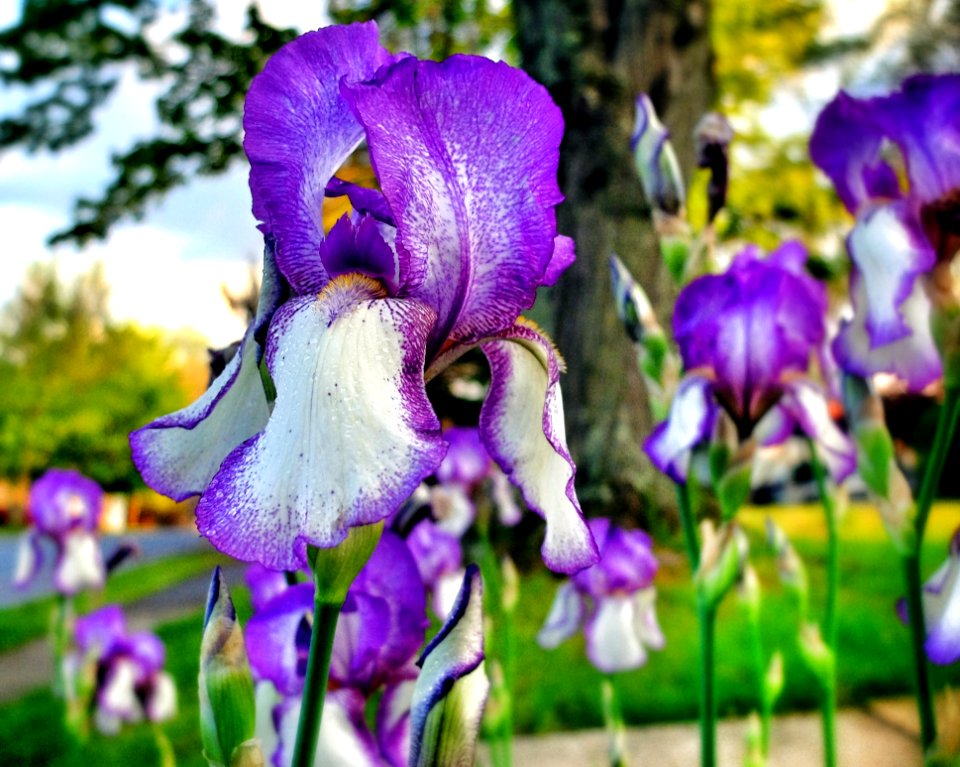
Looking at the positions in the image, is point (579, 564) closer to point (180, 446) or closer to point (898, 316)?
point (180, 446)

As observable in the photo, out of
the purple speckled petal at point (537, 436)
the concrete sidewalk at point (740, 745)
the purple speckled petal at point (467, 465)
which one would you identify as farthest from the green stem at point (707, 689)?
the concrete sidewalk at point (740, 745)

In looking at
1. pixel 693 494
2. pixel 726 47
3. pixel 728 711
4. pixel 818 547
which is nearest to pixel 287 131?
pixel 693 494

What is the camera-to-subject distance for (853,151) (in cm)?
82

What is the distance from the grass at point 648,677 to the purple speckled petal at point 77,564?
422 mm

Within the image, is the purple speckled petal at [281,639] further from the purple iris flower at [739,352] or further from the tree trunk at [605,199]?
the tree trunk at [605,199]

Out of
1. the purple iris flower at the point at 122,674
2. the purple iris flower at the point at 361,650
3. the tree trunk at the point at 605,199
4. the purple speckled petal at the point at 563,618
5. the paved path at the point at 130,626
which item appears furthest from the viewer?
A: the paved path at the point at 130,626

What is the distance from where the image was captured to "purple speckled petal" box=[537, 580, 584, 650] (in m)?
1.25

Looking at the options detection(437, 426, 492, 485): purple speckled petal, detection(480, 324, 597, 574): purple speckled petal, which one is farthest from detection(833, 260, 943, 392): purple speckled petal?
detection(437, 426, 492, 485): purple speckled petal

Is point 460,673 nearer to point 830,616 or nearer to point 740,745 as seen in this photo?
point 830,616

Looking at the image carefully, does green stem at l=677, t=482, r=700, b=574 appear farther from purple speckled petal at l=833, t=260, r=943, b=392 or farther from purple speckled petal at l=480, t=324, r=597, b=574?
purple speckled petal at l=480, t=324, r=597, b=574

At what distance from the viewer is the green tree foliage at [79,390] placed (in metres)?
17.0

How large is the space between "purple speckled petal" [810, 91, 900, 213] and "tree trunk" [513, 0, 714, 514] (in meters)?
2.35

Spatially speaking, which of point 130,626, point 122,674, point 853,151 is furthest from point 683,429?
point 130,626

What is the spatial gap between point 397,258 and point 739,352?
1.55 ft
